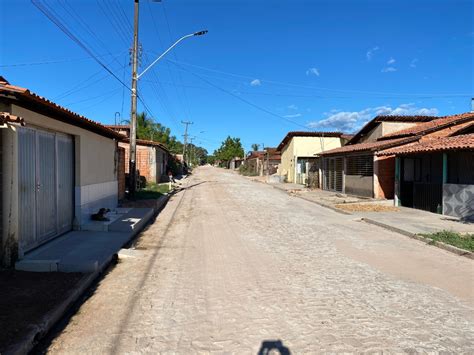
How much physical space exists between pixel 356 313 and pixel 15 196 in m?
5.64

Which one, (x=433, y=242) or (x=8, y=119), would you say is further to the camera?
(x=433, y=242)

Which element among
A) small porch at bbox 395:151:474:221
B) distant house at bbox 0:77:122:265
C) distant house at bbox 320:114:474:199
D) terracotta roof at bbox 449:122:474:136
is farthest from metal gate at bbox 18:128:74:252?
terracotta roof at bbox 449:122:474:136

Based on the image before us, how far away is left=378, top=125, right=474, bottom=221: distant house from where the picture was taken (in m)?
15.0

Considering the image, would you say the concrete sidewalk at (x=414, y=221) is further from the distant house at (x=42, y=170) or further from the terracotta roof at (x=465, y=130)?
the distant house at (x=42, y=170)

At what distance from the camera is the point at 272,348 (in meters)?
4.10

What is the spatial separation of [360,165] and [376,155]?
11.4 feet

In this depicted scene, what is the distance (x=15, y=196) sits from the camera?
6.91 meters

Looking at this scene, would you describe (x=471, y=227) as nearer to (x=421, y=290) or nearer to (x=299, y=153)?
(x=421, y=290)

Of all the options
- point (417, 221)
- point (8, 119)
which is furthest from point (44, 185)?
point (417, 221)

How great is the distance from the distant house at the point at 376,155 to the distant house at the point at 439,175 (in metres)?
1.58

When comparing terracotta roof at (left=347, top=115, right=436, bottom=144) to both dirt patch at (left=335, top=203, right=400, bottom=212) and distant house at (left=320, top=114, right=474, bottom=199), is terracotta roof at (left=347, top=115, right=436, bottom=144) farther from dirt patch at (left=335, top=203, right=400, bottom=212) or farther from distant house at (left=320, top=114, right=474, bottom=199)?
dirt patch at (left=335, top=203, right=400, bottom=212)

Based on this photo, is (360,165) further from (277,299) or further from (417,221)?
(277,299)

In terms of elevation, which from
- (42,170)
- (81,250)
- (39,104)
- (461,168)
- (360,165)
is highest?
(39,104)

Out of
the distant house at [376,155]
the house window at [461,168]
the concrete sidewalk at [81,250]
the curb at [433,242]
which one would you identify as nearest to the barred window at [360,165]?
the distant house at [376,155]
